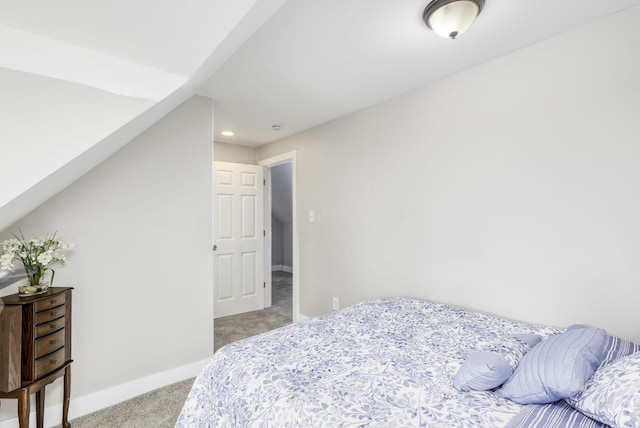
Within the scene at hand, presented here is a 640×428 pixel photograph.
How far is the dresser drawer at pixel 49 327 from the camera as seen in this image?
1599mm

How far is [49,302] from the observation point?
5.47 feet

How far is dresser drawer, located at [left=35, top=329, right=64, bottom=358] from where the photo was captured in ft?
5.23

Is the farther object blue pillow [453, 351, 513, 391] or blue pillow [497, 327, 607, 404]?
blue pillow [453, 351, 513, 391]

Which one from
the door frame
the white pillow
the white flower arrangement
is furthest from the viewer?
the door frame

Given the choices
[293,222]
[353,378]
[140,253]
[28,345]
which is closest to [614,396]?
[353,378]

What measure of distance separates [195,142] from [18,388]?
6.01ft

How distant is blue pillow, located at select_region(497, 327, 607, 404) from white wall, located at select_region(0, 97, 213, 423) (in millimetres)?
2231

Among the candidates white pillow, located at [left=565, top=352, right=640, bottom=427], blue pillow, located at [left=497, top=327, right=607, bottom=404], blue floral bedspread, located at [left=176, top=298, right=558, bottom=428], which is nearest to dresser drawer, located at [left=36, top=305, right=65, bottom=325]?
blue floral bedspread, located at [left=176, top=298, right=558, bottom=428]

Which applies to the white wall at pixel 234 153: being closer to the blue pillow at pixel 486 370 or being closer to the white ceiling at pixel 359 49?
the white ceiling at pixel 359 49

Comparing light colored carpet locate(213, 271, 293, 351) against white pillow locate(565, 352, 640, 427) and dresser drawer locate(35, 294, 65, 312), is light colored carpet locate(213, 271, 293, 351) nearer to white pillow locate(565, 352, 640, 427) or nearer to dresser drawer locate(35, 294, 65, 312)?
dresser drawer locate(35, 294, 65, 312)

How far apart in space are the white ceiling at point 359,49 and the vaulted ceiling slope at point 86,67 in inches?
18.4

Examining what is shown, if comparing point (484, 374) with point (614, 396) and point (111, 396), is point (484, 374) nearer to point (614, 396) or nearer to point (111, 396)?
point (614, 396)

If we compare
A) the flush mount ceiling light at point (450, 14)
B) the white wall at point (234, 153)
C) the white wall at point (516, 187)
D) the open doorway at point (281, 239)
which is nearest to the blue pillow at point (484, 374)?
the white wall at point (516, 187)

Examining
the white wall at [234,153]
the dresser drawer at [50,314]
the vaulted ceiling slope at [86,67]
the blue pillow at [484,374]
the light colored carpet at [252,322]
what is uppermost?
the white wall at [234,153]
